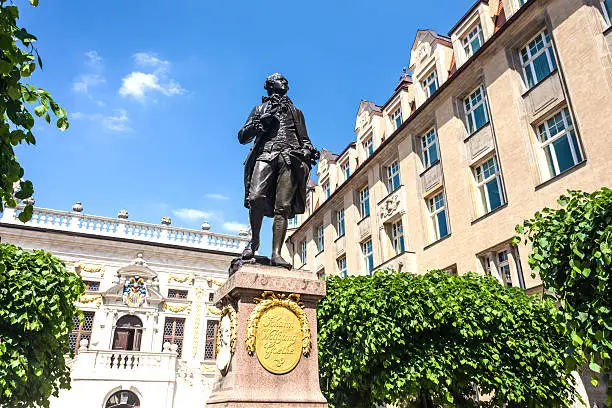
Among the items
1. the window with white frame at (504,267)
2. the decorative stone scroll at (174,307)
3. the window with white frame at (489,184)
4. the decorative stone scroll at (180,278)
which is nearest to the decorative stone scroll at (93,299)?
the decorative stone scroll at (174,307)

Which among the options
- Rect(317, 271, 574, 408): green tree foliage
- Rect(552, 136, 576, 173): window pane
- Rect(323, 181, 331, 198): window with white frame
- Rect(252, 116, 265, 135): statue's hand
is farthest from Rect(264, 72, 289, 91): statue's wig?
Rect(323, 181, 331, 198): window with white frame

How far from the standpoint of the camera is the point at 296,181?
611 centimetres

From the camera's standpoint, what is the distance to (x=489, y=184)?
16.6 metres

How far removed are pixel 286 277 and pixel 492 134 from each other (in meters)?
13.8

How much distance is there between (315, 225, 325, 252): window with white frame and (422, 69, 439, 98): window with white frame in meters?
11.8

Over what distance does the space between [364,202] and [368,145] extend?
12.7ft

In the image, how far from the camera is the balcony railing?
28.7 metres

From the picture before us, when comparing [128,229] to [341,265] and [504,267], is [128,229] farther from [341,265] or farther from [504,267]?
[504,267]

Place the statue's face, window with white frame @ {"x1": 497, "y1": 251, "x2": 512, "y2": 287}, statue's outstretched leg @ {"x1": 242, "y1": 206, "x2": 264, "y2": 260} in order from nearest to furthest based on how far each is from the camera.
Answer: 1. statue's outstretched leg @ {"x1": 242, "y1": 206, "x2": 264, "y2": 260}
2. the statue's face
3. window with white frame @ {"x1": 497, "y1": 251, "x2": 512, "y2": 287}

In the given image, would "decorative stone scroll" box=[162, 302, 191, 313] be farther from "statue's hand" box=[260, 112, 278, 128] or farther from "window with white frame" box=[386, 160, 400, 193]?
"statue's hand" box=[260, 112, 278, 128]

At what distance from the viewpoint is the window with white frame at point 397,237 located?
21.4m

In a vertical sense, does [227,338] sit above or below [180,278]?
below

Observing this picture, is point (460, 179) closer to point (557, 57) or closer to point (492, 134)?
point (492, 134)

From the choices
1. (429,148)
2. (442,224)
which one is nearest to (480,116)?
(429,148)
